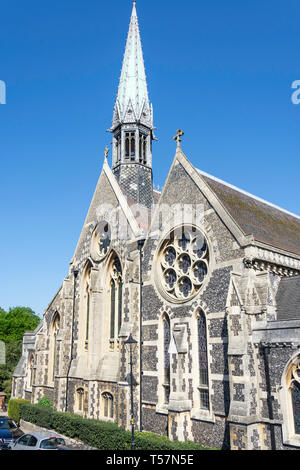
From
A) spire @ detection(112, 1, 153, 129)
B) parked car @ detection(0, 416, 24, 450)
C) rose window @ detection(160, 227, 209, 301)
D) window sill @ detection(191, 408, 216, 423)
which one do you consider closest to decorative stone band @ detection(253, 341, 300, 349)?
window sill @ detection(191, 408, 216, 423)

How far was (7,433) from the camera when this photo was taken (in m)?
19.1

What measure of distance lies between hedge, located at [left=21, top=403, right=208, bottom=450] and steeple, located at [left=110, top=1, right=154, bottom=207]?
45.8 ft

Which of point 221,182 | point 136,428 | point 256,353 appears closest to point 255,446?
point 256,353

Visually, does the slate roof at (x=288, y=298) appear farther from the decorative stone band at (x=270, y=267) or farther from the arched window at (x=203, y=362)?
the arched window at (x=203, y=362)

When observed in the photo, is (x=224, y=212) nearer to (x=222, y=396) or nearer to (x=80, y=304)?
(x=222, y=396)

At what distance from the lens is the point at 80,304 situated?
24531 mm

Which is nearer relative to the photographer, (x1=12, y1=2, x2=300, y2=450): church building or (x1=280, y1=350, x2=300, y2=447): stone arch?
(x1=280, y1=350, x2=300, y2=447): stone arch

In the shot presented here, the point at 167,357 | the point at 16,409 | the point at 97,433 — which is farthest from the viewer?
the point at 16,409

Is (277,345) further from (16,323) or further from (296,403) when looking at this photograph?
(16,323)

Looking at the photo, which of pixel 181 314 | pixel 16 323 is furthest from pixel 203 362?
pixel 16 323

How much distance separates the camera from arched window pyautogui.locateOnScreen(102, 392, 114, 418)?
20.3 m

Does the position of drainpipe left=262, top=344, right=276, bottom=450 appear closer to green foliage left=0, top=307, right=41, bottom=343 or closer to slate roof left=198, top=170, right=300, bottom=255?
slate roof left=198, top=170, right=300, bottom=255

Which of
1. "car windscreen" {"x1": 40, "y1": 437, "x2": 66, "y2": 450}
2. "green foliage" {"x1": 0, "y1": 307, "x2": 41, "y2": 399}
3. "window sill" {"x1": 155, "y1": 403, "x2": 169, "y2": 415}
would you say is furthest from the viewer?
"green foliage" {"x1": 0, "y1": 307, "x2": 41, "y2": 399}

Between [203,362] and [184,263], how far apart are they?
4513mm
